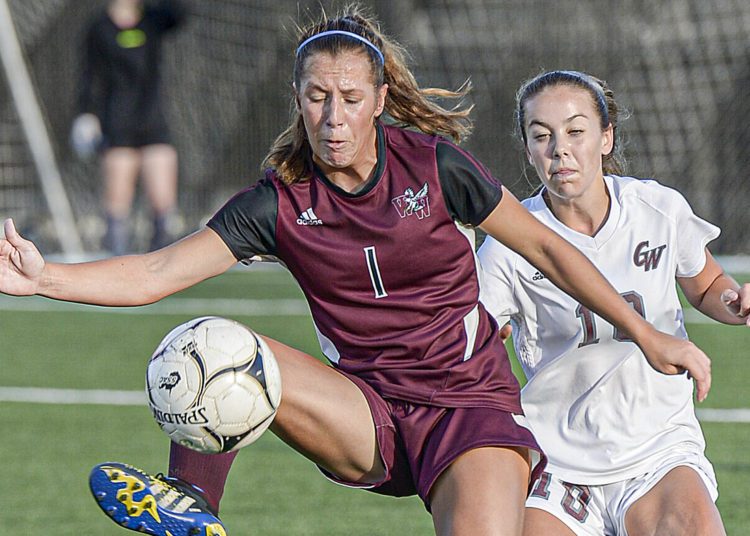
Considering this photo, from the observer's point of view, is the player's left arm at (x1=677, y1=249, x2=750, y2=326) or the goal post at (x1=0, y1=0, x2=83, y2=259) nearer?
the player's left arm at (x1=677, y1=249, x2=750, y2=326)

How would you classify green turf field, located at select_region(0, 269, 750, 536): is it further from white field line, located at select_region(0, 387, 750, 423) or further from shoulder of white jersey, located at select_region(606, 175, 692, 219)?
shoulder of white jersey, located at select_region(606, 175, 692, 219)

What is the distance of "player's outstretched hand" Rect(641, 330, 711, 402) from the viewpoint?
3.47 m

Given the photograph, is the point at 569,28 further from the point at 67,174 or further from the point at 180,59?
the point at 67,174

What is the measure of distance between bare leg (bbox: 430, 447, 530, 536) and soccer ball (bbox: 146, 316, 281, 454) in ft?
1.71

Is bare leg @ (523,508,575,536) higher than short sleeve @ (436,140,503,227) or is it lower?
lower

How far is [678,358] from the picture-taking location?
3486mm

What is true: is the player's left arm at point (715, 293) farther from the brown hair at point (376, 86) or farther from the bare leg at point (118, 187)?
the bare leg at point (118, 187)

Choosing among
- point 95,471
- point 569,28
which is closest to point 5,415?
point 95,471

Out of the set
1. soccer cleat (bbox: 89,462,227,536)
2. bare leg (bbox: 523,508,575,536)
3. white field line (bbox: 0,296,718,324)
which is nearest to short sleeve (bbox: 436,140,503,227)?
bare leg (bbox: 523,508,575,536)

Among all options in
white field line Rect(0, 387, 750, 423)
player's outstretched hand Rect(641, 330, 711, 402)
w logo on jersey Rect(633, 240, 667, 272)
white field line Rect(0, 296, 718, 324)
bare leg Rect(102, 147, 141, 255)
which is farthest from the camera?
bare leg Rect(102, 147, 141, 255)

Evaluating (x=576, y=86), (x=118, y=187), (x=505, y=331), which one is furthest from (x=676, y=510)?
(x=118, y=187)

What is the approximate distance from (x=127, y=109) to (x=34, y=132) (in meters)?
1.82

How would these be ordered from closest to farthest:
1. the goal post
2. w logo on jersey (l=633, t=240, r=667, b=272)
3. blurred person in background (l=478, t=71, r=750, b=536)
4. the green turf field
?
blurred person in background (l=478, t=71, r=750, b=536), w logo on jersey (l=633, t=240, r=667, b=272), the green turf field, the goal post

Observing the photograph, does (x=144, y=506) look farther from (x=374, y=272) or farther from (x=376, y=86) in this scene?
(x=376, y=86)
